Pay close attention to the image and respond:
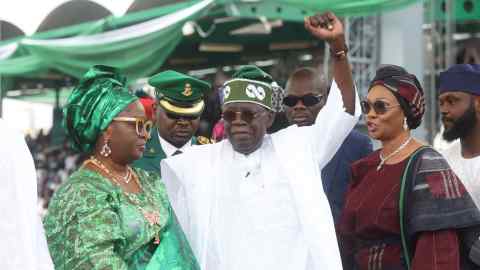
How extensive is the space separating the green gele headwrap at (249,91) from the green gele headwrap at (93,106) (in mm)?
685

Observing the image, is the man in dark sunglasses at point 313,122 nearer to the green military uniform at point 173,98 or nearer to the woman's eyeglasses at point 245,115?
the green military uniform at point 173,98

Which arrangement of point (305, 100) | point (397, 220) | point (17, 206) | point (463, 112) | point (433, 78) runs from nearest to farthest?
point (17, 206) < point (397, 220) < point (463, 112) < point (305, 100) < point (433, 78)

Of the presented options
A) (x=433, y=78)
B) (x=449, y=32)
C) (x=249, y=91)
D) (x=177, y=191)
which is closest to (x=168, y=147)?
(x=177, y=191)

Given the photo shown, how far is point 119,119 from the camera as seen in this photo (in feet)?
15.7

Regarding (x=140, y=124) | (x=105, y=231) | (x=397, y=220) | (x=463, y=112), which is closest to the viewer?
(x=105, y=231)

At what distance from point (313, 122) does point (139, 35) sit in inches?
242

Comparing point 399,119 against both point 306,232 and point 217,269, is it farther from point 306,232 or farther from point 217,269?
point 217,269

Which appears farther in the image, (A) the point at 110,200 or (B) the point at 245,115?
(B) the point at 245,115

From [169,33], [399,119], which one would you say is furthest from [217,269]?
[169,33]

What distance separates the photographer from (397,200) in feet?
17.1

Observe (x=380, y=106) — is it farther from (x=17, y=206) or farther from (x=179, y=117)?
(x=17, y=206)

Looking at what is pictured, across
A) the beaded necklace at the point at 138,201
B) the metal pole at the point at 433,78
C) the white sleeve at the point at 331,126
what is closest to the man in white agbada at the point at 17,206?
the beaded necklace at the point at 138,201

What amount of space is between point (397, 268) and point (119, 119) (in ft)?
5.09

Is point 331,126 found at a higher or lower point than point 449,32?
higher
